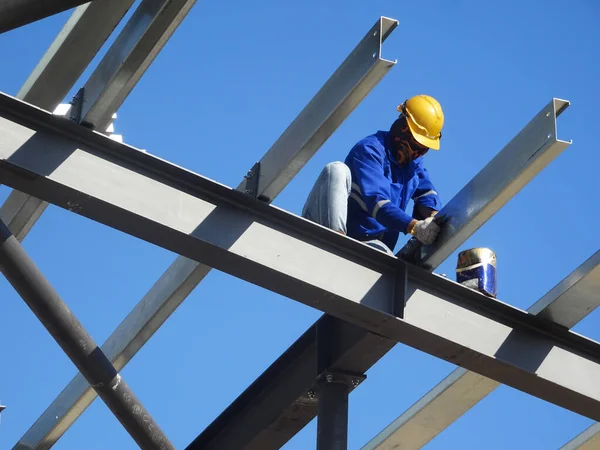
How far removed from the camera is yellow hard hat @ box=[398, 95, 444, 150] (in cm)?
773

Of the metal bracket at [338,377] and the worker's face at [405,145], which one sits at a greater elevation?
the worker's face at [405,145]

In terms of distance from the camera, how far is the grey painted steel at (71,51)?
6328 mm

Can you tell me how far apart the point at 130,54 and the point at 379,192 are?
1.85 meters

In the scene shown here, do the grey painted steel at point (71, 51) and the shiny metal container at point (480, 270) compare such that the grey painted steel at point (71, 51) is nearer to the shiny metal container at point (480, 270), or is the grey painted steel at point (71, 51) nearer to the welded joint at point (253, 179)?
the welded joint at point (253, 179)

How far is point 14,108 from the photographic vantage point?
5988 mm

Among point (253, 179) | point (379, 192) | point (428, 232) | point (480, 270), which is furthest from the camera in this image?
point (379, 192)

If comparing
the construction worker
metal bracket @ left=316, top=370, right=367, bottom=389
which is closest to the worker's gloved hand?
the construction worker

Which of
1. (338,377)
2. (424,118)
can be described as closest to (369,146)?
(424,118)

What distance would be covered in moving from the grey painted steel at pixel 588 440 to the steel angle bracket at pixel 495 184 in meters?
2.33

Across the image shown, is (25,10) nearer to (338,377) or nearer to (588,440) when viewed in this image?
(338,377)

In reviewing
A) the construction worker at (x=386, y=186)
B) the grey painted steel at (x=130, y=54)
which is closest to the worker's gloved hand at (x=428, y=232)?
the construction worker at (x=386, y=186)

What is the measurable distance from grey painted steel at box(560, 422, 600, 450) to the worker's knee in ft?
8.93

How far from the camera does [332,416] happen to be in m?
6.97

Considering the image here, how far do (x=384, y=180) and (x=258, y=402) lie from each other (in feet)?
5.35
